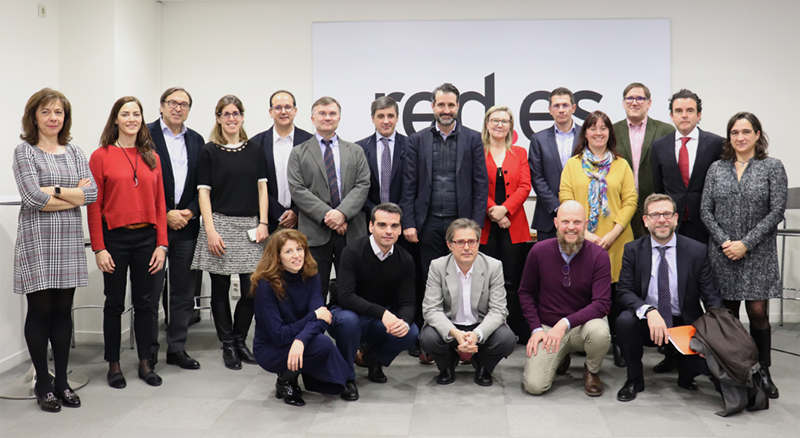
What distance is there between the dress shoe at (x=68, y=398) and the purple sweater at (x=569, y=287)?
237 centimetres

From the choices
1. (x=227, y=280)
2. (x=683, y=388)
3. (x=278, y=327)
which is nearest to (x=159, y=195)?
(x=227, y=280)

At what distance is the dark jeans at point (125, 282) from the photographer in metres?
3.25

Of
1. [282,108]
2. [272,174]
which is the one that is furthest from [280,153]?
[282,108]

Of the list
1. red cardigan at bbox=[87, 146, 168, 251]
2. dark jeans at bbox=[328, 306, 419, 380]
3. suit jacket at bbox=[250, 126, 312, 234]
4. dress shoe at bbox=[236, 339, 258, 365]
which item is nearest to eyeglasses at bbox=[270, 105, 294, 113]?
suit jacket at bbox=[250, 126, 312, 234]

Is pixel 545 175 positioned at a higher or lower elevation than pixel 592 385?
higher

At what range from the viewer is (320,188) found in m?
3.71

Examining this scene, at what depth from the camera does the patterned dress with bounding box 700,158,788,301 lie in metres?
3.19

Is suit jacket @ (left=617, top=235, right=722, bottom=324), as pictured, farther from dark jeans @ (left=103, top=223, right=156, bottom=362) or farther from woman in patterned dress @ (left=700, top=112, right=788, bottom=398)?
dark jeans @ (left=103, top=223, right=156, bottom=362)

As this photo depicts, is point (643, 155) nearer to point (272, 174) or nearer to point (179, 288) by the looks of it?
point (272, 174)

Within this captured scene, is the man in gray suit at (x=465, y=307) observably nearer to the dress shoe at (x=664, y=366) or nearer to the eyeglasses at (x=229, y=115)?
the dress shoe at (x=664, y=366)

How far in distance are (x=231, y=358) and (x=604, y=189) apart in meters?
2.52

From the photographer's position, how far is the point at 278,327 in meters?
3.02

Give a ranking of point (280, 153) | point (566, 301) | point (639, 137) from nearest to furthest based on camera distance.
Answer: point (566, 301)
point (639, 137)
point (280, 153)

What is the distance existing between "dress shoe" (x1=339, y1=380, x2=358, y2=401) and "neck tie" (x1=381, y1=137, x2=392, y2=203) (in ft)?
4.25
